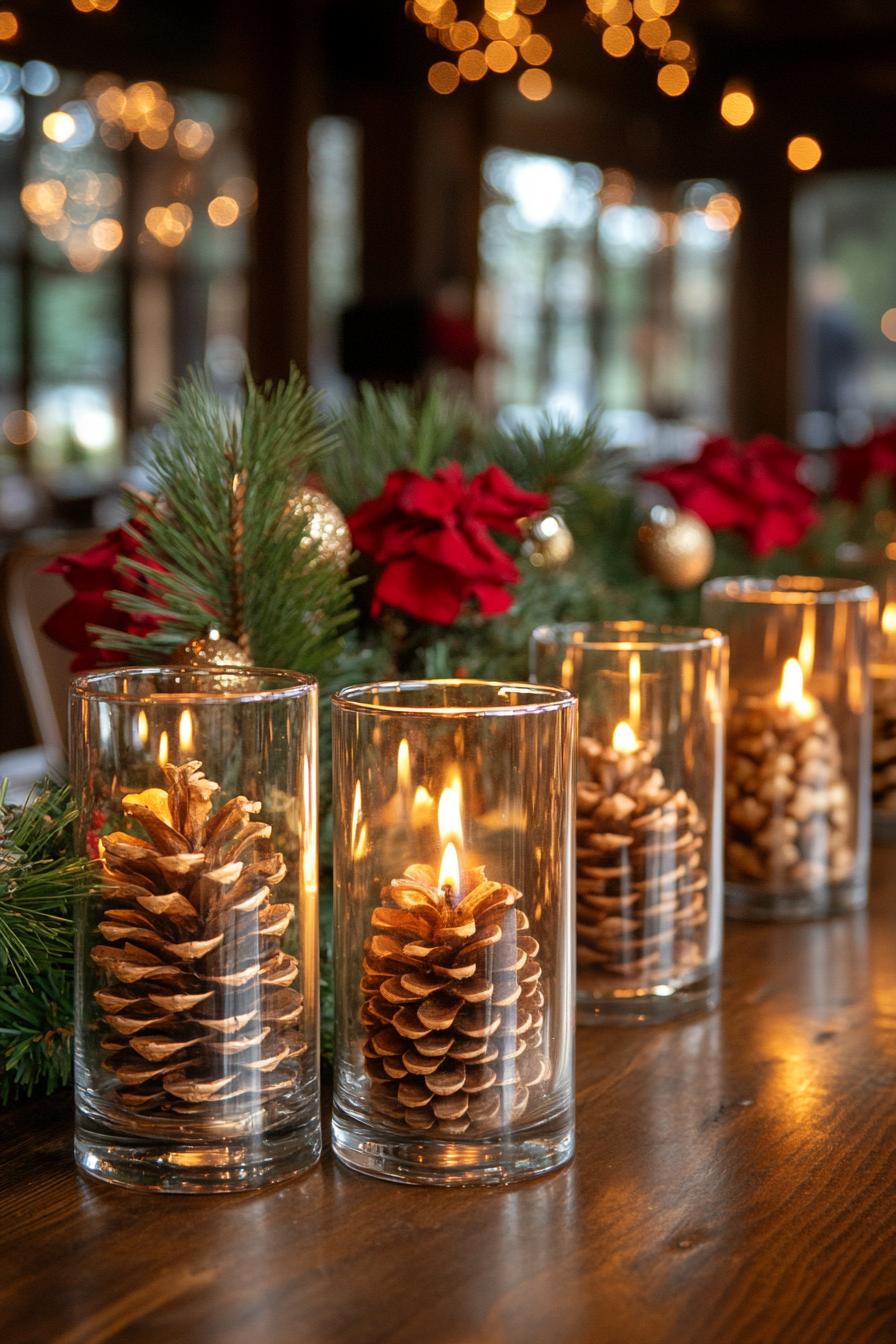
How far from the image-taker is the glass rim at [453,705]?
1.74 feet

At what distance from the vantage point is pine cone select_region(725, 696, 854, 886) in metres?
0.91

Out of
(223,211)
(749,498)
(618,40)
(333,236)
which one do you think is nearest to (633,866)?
(749,498)

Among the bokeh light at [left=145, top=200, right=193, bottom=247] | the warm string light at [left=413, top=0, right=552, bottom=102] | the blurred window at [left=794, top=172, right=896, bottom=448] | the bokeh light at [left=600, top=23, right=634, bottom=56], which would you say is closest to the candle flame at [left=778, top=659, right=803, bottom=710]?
the warm string light at [left=413, top=0, right=552, bottom=102]

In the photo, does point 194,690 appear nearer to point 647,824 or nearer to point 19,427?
point 647,824

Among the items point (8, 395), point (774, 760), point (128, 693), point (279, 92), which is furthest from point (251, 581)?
point (279, 92)

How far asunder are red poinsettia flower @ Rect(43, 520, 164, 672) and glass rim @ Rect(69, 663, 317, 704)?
13cm

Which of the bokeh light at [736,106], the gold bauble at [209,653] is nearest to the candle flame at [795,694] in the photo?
the gold bauble at [209,653]

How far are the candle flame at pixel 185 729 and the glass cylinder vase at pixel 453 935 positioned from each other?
51 mm

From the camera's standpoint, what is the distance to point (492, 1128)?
541 millimetres

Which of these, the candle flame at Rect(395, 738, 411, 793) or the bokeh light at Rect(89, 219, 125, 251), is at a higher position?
the bokeh light at Rect(89, 219, 125, 251)

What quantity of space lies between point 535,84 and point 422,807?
22.9 feet

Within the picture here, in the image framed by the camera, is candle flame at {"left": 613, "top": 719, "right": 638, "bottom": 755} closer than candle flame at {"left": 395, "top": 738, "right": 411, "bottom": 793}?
No

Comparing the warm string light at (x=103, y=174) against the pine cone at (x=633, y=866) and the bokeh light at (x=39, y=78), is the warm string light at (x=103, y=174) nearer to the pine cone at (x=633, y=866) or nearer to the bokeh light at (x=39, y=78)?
the bokeh light at (x=39, y=78)

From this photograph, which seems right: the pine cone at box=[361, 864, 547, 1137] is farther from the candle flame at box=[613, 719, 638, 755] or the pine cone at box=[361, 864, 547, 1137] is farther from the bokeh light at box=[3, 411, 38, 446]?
the bokeh light at box=[3, 411, 38, 446]
